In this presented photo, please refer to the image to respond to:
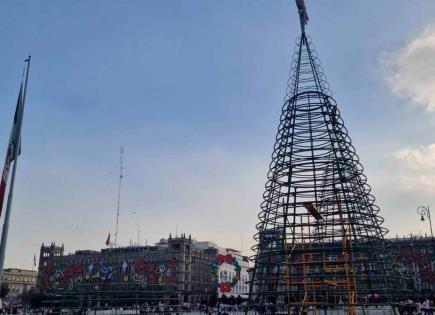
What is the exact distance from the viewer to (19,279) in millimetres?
175750

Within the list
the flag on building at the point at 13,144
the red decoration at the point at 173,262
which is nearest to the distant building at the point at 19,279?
the red decoration at the point at 173,262

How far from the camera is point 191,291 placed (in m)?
125

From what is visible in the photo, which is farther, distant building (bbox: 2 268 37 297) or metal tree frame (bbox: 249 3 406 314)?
distant building (bbox: 2 268 37 297)

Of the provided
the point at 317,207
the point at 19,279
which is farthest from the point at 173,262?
the point at 19,279

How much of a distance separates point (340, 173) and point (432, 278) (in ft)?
153

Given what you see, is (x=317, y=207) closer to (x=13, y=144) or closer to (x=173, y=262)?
(x=13, y=144)

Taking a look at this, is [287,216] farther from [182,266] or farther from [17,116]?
[182,266]

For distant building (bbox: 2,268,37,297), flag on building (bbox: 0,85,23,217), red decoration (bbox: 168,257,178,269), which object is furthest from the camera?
distant building (bbox: 2,268,37,297)

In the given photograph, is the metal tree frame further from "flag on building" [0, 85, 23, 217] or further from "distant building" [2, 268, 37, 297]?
"distant building" [2, 268, 37, 297]

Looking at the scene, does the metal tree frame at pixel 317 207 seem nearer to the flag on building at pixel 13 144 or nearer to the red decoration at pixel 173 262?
the flag on building at pixel 13 144

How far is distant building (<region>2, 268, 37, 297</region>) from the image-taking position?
167375 millimetres

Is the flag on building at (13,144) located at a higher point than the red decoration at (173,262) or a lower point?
lower

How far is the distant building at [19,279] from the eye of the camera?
167 m

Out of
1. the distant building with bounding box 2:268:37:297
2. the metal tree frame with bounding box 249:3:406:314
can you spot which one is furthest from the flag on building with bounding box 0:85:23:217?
the distant building with bounding box 2:268:37:297
